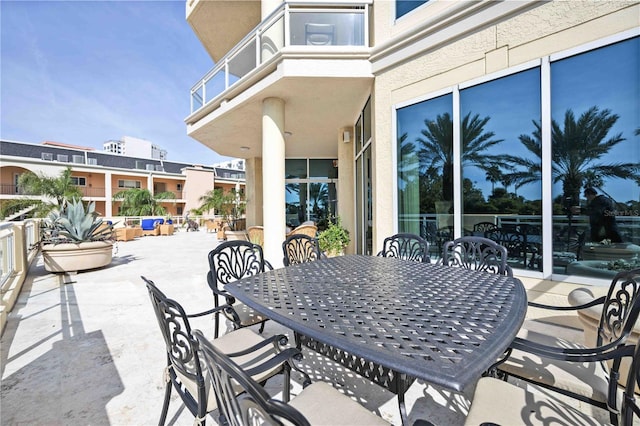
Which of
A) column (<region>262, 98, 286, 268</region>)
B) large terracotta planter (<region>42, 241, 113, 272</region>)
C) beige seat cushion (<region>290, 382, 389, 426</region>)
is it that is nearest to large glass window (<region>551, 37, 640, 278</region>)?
beige seat cushion (<region>290, 382, 389, 426</region>)

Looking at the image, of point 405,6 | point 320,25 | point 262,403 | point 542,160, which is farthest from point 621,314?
point 320,25

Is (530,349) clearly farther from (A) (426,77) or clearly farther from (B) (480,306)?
(A) (426,77)

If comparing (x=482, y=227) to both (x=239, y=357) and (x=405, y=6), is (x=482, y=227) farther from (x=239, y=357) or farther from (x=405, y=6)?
(x=405, y=6)

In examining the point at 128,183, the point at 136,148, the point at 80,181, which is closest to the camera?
the point at 80,181

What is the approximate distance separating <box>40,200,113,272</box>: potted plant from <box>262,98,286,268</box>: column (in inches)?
155

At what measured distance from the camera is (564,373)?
58.1 inches

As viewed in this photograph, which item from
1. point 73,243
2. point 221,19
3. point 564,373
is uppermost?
point 221,19

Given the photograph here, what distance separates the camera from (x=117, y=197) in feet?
77.5

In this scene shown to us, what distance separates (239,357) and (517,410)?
146 cm

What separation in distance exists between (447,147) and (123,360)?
4747mm

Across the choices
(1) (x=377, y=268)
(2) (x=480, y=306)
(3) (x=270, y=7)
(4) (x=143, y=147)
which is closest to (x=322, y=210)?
(3) (x=270, y=7)

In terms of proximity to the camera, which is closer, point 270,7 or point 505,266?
point 505,266

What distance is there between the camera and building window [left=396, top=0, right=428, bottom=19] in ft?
13.8

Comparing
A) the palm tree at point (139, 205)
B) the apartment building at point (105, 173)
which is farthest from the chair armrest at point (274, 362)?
the palm tree at point (139, 205)
